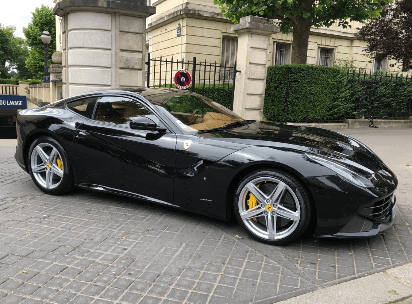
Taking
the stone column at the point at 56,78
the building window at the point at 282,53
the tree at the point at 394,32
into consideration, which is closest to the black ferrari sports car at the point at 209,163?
the stone column at the point at 56,78

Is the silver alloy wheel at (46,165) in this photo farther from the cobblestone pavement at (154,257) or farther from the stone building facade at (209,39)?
the stone building facade at (209,39)

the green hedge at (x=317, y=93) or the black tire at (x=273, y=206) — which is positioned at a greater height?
the green hedge at (x=317, y=93)

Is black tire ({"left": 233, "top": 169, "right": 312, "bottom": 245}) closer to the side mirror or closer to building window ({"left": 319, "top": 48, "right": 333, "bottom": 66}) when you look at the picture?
the side mirror

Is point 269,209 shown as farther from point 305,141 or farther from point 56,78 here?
point 56,78

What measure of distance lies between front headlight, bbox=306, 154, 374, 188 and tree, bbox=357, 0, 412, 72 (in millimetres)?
17041

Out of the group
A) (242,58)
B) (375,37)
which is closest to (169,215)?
(242,58)

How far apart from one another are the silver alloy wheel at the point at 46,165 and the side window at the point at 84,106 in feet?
1.86

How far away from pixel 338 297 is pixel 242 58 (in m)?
8.57

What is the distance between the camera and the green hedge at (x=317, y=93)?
44.0ft

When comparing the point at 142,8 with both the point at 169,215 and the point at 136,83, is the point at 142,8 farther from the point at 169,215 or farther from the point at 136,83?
the point at 169,215

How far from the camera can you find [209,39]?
2131 centimetres

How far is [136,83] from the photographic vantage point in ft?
30.9

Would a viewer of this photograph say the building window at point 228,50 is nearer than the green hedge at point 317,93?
No

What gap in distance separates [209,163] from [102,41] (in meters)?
6.31
